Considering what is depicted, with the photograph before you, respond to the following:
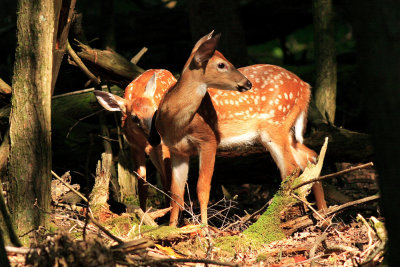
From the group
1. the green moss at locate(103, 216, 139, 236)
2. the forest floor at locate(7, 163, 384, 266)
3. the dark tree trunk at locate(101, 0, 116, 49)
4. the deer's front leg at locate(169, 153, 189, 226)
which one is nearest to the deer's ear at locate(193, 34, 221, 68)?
the deer's front leg at locate(169, 153, 189, 226)

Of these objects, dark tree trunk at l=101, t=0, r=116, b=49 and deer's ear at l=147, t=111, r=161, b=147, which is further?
dark tree trunk at l=101, t=0, r=116, b=49

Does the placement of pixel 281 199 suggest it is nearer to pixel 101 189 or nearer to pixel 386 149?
pixel 101 189

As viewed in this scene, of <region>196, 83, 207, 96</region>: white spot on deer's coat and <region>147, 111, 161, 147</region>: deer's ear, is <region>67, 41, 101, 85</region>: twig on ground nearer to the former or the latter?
<region>147, 111, 161, 147</region>: deer's ear

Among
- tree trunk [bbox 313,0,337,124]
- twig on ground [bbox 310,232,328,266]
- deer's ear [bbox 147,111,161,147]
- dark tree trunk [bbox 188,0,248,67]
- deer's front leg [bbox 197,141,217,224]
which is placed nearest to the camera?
twig on ground [bbox 310,232,328,266]

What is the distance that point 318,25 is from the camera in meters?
8.70

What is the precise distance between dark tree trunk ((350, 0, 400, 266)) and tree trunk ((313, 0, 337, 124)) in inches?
228

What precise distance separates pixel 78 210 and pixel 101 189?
46 cm

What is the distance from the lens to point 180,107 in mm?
6242

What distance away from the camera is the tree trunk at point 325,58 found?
8.52m

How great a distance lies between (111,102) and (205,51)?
4.90ft

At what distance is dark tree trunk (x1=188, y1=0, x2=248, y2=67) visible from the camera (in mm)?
9109

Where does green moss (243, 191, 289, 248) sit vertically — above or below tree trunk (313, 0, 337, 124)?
below

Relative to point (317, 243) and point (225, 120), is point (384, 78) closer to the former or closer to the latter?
point (317, 243)

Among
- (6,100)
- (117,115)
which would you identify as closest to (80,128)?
(117,115)
